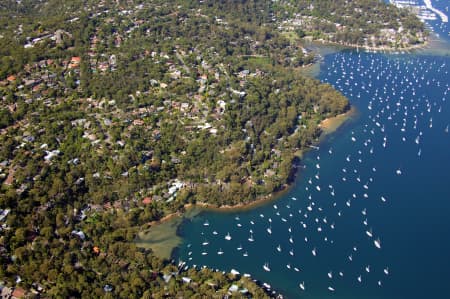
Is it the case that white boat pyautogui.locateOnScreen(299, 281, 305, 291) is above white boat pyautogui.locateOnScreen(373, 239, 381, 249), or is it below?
below

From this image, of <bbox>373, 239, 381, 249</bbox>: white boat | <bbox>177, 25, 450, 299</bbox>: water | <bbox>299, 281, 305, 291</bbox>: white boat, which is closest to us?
<bbox>299, 281, 305, 291</bbox>: white boat

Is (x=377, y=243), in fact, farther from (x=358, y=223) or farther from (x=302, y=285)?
(x=302, y=285)

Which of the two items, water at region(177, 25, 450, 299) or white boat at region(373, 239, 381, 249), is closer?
water at region(177, 25, 450, 299)

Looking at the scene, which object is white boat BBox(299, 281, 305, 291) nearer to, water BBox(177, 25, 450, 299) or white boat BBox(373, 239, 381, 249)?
water BBox(177, 25, 450, 299)

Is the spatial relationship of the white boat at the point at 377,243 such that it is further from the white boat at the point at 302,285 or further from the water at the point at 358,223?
the white boat at the point at 302,285

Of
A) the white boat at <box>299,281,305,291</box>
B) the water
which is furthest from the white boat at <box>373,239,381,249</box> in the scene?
the white boat at <box>299,281,305,291</box>

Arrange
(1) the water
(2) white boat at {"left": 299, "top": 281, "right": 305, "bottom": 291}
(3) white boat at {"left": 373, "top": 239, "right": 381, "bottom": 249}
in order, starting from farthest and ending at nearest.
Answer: (3) white boat at {"left": 373, "top": 239, "right": 381, "bottom": 249} < (1) the water < (2) white boat at {"left": 299, "top": 281, "right": 305, "bottom": 291}

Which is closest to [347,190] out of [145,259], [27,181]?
[145,259]

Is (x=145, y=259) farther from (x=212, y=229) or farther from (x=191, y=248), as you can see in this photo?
(x=212, y=229)
